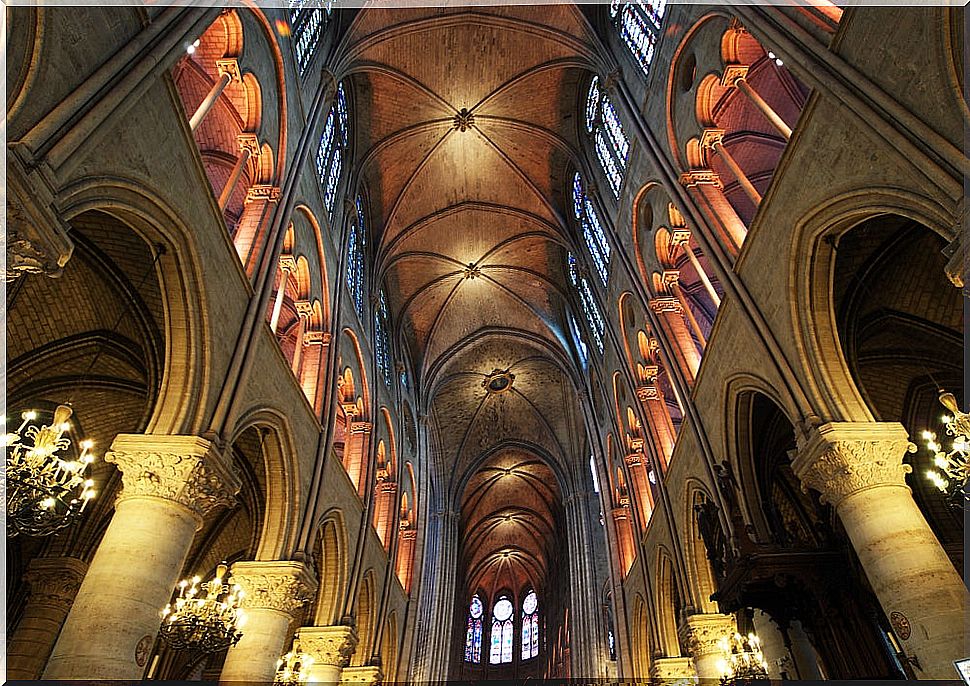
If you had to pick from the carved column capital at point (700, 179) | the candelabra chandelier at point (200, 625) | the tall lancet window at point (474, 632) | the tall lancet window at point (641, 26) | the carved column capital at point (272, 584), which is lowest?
the candelabra chandelier at point (200, 625)

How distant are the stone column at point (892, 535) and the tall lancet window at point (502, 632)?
36.9 meters

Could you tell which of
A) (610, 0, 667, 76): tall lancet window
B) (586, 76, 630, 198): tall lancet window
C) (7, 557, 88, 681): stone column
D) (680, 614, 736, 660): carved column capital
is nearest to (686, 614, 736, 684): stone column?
(680, 614, 736, 660): carved column capital

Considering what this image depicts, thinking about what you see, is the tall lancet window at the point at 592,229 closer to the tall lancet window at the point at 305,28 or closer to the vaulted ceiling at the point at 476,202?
the vaulted ceiling at the point at 476,202

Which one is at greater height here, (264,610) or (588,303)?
(588,303)

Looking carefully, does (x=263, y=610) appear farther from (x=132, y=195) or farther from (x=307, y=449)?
(x=132, y=195)

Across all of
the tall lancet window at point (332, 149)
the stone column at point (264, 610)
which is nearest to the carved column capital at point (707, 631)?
the stone column at point (264, 610)

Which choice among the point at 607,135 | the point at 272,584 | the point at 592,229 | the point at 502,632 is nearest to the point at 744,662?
the point at 272,584

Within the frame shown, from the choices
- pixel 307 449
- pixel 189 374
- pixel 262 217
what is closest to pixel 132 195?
pixel 189 374

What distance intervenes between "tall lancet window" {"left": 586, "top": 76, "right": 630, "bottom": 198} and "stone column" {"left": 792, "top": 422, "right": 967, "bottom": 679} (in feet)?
30.0

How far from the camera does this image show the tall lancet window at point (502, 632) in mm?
38906

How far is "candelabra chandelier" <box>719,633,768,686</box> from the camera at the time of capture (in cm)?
884

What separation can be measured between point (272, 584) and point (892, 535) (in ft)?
26.8

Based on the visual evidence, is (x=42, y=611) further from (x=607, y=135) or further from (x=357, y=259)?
(x=607, y=135)

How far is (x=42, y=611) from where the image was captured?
449 inches
